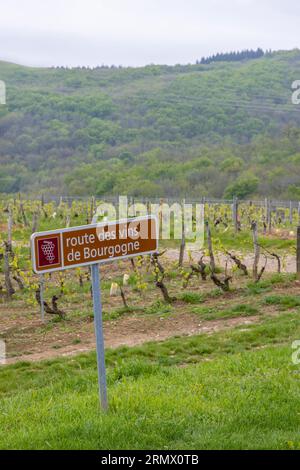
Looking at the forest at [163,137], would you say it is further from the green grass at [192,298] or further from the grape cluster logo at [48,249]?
the grape cluster logo at [48,249]

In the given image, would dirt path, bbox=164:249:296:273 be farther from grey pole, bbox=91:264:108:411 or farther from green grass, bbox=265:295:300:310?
grey pole, bbox=91:264:108:411

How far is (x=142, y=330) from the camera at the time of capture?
39.3ft

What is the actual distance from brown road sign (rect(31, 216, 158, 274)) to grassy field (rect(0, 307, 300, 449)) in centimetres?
122

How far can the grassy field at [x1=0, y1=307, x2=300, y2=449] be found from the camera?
5.32 m

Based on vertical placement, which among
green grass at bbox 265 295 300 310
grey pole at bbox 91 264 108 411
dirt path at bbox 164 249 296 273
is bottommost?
dirt path at bbox 164 249 296 273

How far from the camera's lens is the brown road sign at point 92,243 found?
5438 mm

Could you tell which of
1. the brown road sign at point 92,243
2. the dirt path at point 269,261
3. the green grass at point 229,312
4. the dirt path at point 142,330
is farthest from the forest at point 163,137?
the brown road sign at point 92,243

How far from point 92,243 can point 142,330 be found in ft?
21.7

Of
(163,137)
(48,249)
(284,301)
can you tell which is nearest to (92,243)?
(48,249)

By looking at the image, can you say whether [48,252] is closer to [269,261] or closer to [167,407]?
[167,407]

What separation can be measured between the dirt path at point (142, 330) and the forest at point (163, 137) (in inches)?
1558

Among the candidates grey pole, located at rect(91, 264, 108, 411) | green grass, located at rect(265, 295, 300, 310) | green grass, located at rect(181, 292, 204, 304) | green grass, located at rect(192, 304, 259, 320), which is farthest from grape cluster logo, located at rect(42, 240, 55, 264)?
green grass, located at rect(181, 292, 204, 304)
